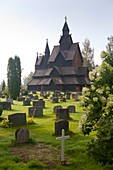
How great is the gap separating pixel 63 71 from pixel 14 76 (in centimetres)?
2304

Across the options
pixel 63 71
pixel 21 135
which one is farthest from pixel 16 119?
pixel 63 71

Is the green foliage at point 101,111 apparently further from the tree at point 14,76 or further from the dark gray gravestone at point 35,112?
the tree at point 14,76

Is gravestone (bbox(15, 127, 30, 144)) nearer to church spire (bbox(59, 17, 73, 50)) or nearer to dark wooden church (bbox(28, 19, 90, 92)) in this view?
dark wooden church (bbox(28, 19, 90, 92))

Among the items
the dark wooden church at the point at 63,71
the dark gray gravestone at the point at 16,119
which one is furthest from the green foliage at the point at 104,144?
the dark wooden church at the point at 63,71

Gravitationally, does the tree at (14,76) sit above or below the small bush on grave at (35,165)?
above

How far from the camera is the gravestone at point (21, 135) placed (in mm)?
10758

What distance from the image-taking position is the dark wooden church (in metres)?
61.8

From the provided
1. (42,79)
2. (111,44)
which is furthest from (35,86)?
(111,44)

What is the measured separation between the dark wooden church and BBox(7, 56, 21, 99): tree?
708 inches

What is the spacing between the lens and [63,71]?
65.5 metres

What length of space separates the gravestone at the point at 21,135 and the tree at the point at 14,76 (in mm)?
32634

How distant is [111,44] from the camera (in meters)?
75.4

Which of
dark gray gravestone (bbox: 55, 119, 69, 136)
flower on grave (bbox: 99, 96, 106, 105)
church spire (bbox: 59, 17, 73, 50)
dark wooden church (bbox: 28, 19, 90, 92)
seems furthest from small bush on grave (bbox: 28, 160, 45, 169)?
church spire (bbox: 59, 17, 73, 50)

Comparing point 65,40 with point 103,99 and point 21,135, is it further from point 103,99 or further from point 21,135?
point 103,99
